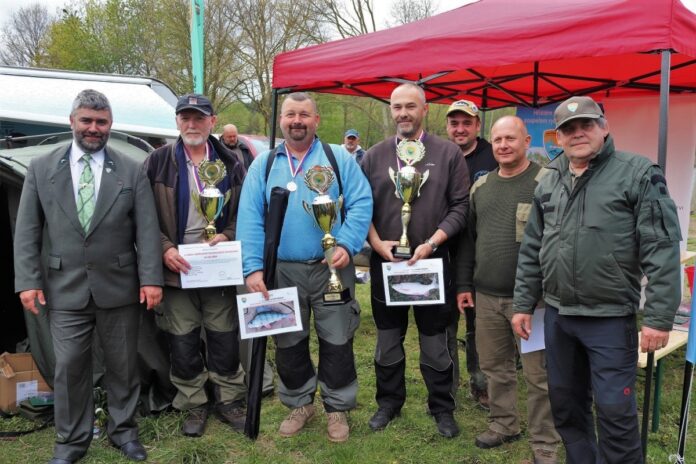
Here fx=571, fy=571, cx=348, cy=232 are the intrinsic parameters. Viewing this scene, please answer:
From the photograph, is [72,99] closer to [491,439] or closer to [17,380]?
[17,380]

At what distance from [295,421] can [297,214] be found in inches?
52.6

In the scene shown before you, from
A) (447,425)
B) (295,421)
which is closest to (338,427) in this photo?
(295,421)

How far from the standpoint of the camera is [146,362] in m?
3.72

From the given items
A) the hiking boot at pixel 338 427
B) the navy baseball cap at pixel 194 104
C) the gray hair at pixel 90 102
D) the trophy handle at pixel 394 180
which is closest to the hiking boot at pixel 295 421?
the hiking boot at pixel 338 427

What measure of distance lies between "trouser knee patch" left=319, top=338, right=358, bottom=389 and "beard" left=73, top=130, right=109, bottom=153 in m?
1.67

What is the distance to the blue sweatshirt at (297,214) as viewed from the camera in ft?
10.7

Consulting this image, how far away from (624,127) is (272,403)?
473 centimetres

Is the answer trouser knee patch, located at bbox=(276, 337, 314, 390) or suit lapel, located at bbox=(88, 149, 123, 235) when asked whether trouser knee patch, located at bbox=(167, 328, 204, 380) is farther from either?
suit lapel, located at bbox=(88, 149, 123, 235)

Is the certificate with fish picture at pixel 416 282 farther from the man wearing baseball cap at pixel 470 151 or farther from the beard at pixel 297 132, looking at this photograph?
the beard at pixel 297 132

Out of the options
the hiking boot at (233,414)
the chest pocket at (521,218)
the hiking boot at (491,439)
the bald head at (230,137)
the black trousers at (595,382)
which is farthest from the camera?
the bald head at (230,137)

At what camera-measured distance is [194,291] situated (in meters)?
3.51

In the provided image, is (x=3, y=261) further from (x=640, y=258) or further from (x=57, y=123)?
(x=640, y=258)

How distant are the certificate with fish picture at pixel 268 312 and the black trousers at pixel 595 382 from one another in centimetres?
136

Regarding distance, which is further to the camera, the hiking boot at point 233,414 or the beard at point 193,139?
the hiking boot at point 233,414
